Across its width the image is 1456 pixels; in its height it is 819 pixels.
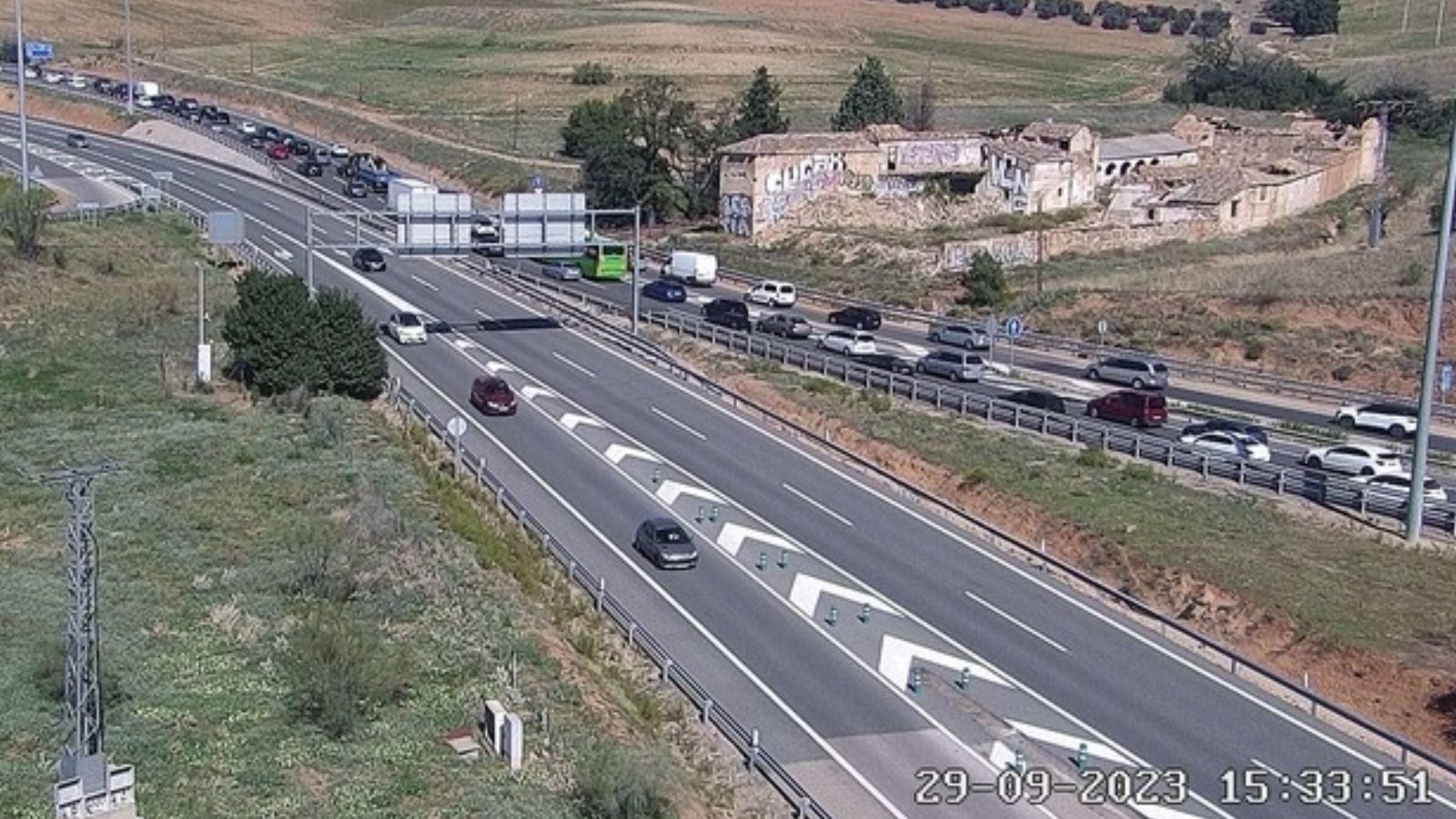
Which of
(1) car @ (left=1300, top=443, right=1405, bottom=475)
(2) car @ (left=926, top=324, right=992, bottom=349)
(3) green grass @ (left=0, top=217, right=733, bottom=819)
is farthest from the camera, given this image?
(2) car @ (left=926, top=324, right=992, bottom=349)

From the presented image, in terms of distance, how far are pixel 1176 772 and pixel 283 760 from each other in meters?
15.2

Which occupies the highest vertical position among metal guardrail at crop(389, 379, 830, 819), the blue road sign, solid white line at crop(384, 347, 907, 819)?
the blue road sign

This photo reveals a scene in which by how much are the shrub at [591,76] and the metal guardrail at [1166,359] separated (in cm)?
7695

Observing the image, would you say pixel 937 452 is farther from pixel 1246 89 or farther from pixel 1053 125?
pixel 1246 89

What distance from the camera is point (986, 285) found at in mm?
75812

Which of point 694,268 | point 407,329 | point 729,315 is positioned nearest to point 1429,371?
point 729,315

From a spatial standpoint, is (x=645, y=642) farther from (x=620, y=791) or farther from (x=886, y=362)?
(x=886, y=362)

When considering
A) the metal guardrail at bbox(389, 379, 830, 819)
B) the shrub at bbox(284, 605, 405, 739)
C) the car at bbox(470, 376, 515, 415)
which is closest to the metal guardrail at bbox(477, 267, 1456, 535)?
the car at bbox(470, 376, 515, 415)

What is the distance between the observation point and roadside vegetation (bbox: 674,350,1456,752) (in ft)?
112

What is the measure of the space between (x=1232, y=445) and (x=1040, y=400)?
775 centimetres

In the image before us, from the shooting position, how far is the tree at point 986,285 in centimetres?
7575

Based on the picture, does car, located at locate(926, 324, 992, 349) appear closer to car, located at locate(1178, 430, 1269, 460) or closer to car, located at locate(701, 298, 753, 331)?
car, located at locate(701, 298, 753, 331)

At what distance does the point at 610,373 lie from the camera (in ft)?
201

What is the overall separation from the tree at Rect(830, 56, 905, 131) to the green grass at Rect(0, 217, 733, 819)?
70.8 meters
